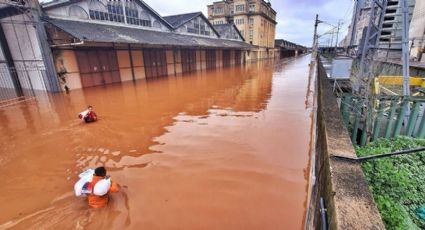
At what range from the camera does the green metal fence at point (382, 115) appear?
3934 mm

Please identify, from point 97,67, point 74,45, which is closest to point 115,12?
point 97,67

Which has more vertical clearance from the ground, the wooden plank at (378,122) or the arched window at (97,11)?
the arched window at (97,11)

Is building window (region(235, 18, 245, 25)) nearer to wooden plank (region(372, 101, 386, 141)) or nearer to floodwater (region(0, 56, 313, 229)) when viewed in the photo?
floodwater (region(0, 56, 313, 229))

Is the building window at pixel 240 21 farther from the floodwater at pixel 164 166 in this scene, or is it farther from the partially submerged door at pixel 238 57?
the floodwater at pixel 164 166

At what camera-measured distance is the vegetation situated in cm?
238

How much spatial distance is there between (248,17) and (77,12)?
36.6 metres

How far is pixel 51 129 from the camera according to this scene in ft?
19.3

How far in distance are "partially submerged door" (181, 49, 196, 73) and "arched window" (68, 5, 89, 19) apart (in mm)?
8694

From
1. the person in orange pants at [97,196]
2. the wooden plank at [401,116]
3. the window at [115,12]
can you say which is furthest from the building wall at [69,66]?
the wooden plank at [401,116]

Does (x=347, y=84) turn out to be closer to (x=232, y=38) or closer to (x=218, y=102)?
(x=218, y=102)

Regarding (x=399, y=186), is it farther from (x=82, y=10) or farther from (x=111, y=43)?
(x=82, y=10)

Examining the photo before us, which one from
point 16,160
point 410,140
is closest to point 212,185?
point 410,140

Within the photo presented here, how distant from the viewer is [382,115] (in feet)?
14.1

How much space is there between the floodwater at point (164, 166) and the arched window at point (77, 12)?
23.2 ft
